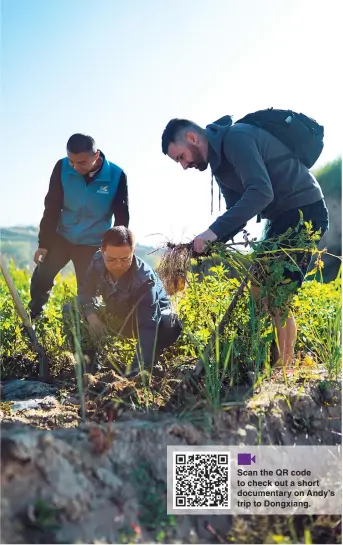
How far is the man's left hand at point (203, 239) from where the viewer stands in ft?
11.5

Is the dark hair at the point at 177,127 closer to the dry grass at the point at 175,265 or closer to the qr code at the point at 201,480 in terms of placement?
the dry grass at the point at 175,265

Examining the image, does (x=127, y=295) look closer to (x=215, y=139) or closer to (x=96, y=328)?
(x=96, y=328)

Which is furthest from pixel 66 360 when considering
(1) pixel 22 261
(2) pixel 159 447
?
(1) pixel 22 261

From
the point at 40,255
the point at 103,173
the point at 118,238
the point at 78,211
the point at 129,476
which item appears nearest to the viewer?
the point at 129,476

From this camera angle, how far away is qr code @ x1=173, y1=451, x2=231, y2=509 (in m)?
2.70

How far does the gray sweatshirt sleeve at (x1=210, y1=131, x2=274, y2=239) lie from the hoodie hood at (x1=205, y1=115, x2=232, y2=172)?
0.08 metres

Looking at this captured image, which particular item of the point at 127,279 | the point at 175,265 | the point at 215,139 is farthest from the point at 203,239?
the point at 127,279

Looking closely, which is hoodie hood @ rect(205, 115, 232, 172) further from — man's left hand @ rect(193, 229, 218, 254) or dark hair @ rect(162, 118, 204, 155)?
man's left hand @ rect(193, 229, 218, 254)

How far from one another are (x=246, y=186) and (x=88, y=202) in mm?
1683

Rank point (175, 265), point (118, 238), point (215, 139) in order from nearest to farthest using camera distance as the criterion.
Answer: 1. point (215, 139)
2. point (175, 265)
3. point (118, 238)

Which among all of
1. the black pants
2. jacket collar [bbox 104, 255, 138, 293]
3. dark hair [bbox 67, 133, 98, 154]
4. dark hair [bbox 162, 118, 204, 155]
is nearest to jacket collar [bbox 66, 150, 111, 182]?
dark hair [bbox 67, 133, 98, 154]

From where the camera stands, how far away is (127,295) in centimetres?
433

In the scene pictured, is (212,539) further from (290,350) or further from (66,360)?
(66,360)

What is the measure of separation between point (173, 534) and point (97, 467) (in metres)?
0.40
